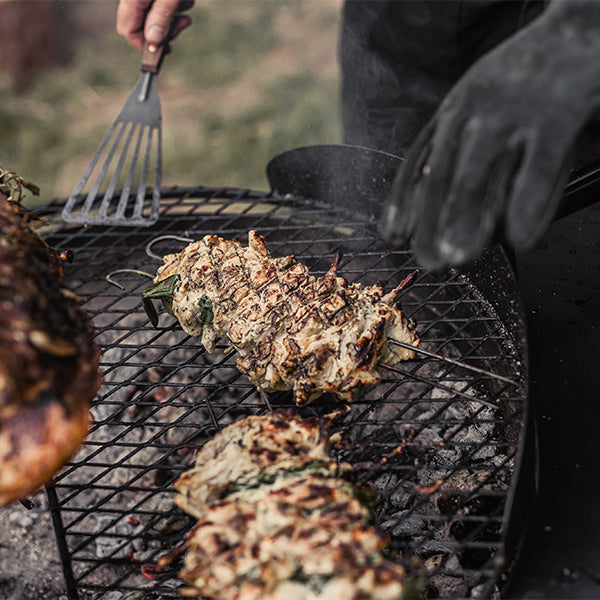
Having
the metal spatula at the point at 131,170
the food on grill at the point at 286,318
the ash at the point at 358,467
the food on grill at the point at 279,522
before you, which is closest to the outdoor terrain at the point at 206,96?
the metal spatula at the point at 131,170

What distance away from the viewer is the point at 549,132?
5.00 ft

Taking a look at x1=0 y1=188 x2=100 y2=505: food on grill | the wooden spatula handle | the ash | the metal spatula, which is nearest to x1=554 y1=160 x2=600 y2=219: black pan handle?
the ash

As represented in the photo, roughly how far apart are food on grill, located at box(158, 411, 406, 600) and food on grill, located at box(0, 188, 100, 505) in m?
0.45

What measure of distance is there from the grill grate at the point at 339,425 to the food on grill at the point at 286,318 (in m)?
0.13

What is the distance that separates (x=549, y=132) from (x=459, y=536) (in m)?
1.43

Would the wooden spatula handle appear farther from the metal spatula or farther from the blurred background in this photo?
the blurred background

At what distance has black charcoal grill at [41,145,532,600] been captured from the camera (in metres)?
2.11

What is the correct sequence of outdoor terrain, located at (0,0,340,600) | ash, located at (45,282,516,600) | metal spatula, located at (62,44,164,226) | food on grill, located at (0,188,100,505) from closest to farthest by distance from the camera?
food on grill, located at (0,188,100,505) < ash, located at (45,282,516,600) < metal spatula, located at (62,44,164,226) < outdoor terrain, located at (0,0,340,600)

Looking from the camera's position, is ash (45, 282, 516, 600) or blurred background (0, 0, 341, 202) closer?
ash (45, 282, 516, 600)

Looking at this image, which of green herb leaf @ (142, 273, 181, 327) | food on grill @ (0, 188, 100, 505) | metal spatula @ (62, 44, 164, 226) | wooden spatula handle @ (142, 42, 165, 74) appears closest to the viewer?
food on grill @ (0, 188, 100, 505)

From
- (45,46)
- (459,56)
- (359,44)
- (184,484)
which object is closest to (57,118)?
(45,46)

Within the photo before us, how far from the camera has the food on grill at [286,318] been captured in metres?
2.22

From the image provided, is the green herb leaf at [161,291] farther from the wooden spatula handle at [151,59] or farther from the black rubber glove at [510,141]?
the wooden spatula handle at [151,59]

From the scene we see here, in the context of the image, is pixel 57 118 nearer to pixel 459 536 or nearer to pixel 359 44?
pixel 359 44
